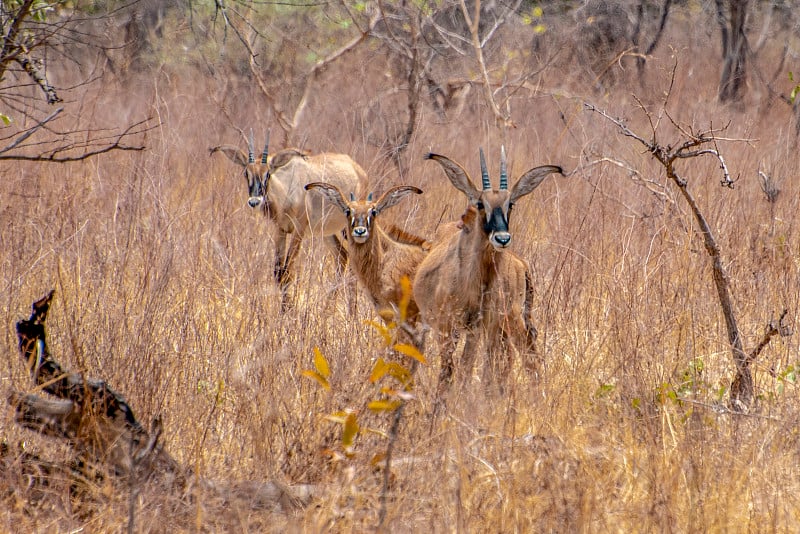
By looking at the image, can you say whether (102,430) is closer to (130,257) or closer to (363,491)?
(363,491)

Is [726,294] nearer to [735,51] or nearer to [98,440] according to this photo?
[98,440]

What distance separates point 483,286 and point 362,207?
1.48 m

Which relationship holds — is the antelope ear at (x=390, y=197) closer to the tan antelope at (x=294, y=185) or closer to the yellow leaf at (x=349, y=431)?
the tan antelope at (x=294, y=185)

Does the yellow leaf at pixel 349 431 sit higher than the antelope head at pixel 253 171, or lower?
lower

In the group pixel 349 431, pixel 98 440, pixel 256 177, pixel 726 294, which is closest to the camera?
pixel 349 431

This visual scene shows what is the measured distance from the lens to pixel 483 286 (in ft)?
16.6

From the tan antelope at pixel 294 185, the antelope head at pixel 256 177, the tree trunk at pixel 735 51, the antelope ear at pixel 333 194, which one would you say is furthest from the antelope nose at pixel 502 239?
the tree trunk at pixel 735 51

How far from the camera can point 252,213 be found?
8.52m

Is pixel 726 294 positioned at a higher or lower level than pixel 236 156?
→ lower

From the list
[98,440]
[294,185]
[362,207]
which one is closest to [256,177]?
[294,185]

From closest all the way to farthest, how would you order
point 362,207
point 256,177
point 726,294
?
point 726,294 → point 362,207 → point 256,177

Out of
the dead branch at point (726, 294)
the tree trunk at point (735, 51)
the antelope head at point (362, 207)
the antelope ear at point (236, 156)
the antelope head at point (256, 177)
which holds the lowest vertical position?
the dead branch at point (726, 294)

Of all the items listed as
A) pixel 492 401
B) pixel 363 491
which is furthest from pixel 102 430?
pixel 492 401

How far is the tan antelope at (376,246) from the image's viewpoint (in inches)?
239
